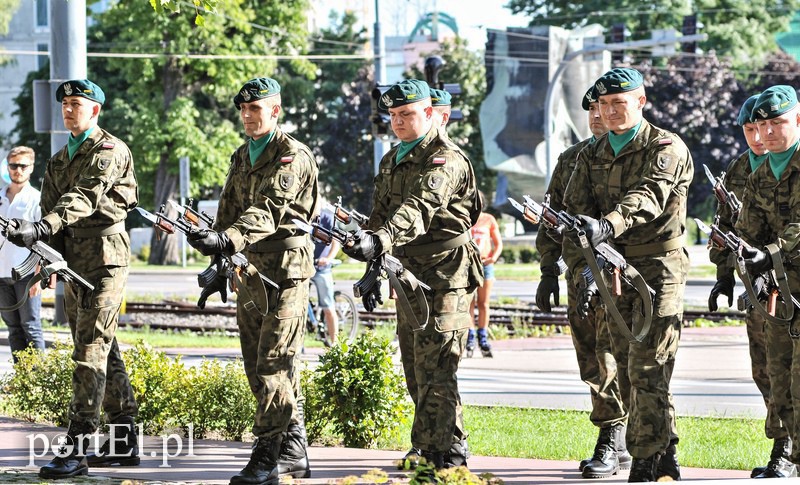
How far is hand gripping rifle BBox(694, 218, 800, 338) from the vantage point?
660cm

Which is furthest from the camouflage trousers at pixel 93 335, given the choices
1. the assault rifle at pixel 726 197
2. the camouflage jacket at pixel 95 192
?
the assault rifle at pixel 726 197

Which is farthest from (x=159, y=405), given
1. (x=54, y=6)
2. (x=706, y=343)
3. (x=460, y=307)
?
(x=706, y=343)

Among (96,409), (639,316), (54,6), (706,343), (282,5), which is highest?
(282,5)

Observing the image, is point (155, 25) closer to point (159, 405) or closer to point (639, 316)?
point (159, 405)

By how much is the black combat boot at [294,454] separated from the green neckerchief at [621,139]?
2.37m

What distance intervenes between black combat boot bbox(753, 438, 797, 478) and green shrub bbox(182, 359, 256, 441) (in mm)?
3553

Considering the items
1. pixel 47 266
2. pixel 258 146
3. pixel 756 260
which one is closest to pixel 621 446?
pixel 756 260

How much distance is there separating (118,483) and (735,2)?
2170 inches

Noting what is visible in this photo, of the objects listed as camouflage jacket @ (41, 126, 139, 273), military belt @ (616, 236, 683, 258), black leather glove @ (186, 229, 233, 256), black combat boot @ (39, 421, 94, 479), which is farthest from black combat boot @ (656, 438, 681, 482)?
camouflage jacket @ (41, 126, 139, 273)

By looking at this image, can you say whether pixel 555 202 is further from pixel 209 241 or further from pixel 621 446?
pixel 209 241

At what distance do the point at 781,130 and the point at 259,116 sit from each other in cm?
288

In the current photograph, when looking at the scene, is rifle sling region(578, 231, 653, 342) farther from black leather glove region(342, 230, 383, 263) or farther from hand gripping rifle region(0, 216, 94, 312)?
hand gripping rifle region(0, 216, 94, 312)

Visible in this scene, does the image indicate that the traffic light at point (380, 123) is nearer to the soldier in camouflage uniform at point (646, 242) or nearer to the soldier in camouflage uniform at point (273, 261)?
the soldier in camouflage uniform at point (273, 261)

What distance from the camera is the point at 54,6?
47.8ft
